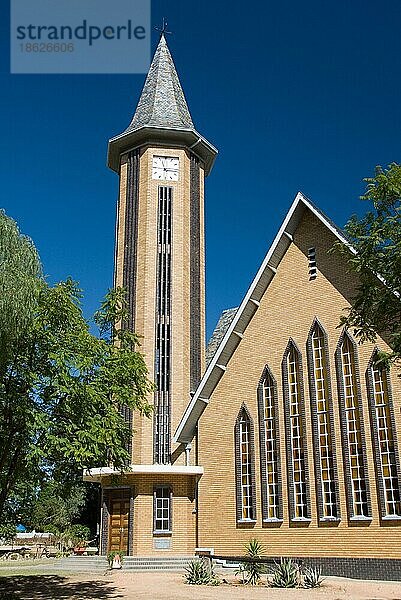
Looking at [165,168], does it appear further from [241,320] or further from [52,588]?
[52,588]

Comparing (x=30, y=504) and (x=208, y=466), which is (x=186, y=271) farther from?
(x=30, y=504)

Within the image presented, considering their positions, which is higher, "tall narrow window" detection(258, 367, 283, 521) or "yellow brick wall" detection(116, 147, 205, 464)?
"yellow brick wall" detection(116, 147, 205, 464)

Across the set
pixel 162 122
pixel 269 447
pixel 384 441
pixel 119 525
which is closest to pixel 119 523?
pixel 119 525

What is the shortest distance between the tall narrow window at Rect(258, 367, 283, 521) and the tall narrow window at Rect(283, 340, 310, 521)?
499 millimetres

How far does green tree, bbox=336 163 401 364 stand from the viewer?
1246 centimetres

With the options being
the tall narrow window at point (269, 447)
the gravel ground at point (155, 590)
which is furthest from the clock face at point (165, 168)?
the gravel ground at point (155, 590)

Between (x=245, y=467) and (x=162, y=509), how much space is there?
13.5 feet

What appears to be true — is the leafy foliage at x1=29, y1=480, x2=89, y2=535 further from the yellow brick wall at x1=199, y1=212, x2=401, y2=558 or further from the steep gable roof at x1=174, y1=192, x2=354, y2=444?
the yellow brick wall at x1=199, y1=212, x2=401, y2=558

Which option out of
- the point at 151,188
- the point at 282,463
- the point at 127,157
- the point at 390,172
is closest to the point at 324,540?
the point at 282,463

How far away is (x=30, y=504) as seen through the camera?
20.1 metres

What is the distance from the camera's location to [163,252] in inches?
1157

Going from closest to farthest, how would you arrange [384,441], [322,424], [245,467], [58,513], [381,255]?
[381,255] < [384,441] < [322,424] < [245,467] < [58,513]

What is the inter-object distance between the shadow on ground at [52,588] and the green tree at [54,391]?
276cm

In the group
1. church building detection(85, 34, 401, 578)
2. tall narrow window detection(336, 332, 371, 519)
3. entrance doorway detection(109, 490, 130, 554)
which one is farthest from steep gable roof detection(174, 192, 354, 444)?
tall narrow window detection(336, 332, 371, 519)
